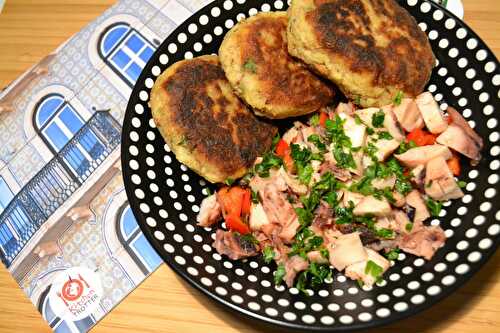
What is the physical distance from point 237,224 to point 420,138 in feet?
2.78

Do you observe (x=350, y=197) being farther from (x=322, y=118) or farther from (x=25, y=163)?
(x=25, y=163)

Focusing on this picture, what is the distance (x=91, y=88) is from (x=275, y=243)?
5.01ft

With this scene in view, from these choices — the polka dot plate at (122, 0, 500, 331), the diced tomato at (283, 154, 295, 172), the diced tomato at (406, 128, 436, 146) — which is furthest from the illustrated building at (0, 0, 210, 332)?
the diced tomato at (406, 128, 436, 146)

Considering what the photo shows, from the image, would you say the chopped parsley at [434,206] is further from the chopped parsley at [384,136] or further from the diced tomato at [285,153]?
the diced tomato at [285,153]

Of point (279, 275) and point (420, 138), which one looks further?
point (420, 138)

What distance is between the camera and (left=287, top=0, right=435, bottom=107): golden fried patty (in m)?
1.80

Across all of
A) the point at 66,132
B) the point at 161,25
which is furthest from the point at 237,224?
the point at 161,25

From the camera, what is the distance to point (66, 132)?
100 inches

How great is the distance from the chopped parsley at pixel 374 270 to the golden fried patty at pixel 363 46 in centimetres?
66

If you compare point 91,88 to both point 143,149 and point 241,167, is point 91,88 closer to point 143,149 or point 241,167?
point 143,149

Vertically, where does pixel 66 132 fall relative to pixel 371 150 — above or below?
above

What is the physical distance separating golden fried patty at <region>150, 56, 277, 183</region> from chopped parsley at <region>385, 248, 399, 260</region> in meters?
0.67

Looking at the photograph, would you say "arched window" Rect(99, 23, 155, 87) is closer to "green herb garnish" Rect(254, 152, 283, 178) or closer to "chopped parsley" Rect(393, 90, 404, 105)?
"green herb garnish" Rect(254, 152, 283, 178)

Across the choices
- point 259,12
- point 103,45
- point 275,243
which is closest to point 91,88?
point 103,45
